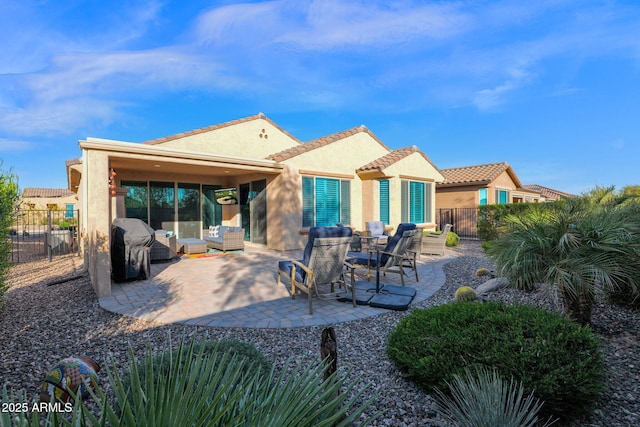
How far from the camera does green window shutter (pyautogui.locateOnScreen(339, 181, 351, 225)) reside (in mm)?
13539

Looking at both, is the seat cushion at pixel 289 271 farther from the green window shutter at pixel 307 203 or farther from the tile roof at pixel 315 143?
the tile roof at pixel 315 143

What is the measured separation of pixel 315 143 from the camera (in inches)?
505

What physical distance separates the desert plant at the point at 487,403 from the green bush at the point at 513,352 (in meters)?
0.09

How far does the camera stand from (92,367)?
9.37ft

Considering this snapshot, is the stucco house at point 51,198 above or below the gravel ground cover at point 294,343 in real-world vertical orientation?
above

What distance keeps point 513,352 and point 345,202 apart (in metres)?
11.2

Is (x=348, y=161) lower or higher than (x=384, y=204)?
higher

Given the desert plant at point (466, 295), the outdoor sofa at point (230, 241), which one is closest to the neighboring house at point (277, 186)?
the outdoor sofa at point (230, 241)

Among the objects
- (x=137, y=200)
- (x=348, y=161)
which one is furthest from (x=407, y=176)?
(x=137, y=200)

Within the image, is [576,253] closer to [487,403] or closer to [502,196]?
[487,403]

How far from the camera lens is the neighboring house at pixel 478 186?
19.6 metres

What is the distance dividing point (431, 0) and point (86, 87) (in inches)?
477

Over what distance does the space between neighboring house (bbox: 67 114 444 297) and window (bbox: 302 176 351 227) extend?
0.04m

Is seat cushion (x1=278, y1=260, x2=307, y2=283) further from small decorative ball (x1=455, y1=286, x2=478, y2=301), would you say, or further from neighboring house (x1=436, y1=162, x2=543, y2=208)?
neighboring house (x1=436, y1=162, x2=543, y2=208)
